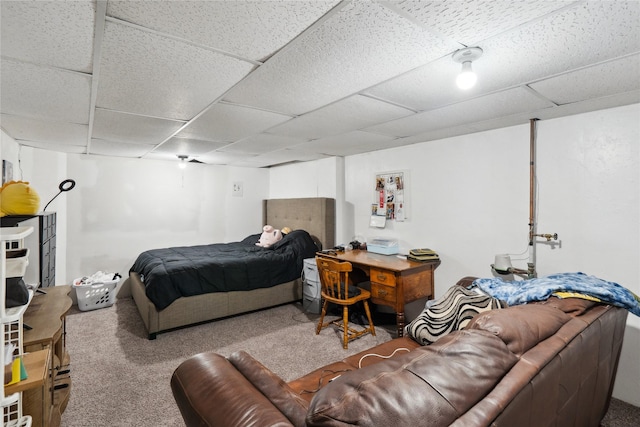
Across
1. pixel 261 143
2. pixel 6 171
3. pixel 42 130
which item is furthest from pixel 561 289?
pixel 6 171

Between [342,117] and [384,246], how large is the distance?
71.9 inches

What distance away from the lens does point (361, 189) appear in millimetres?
4234

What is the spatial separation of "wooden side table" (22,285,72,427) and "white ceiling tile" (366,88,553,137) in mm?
2684

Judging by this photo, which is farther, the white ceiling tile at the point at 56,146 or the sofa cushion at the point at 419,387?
the white ceiling tile at the point at 56,146

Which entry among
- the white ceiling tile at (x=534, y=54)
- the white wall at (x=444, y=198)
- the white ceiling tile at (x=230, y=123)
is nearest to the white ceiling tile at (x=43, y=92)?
the white ceiling tile at (x=230, y=123)

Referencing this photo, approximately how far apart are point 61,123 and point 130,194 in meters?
2.20

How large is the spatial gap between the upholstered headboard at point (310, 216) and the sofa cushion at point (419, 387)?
345 cm

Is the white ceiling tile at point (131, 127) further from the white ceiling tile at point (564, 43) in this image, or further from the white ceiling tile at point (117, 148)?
the white ceiling tile at point (564, 43)

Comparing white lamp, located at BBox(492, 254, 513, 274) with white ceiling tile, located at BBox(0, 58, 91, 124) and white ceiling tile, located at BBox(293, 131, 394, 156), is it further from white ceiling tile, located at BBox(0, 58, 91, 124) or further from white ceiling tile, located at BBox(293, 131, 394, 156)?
white ceiling tile, located at BBox(0, 58, 91, 124)

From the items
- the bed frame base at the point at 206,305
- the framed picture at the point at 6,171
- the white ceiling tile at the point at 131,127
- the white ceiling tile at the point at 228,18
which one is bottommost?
the bed frame base at the point at 206,305

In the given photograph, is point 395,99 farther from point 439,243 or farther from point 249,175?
point 249,175

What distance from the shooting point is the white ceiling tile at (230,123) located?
234 cm

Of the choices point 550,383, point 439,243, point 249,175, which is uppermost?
point 249,175

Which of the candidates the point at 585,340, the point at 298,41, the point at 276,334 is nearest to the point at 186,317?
the point at 276,334
